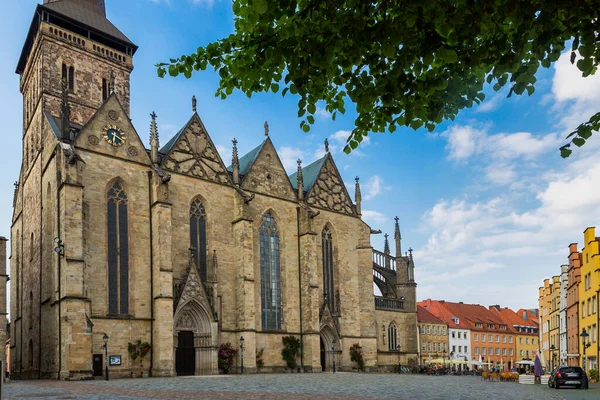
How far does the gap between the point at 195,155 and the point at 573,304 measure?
3211 cm

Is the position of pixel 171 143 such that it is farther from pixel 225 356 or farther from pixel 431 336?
pixel 431 336

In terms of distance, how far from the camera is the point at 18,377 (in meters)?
41.9

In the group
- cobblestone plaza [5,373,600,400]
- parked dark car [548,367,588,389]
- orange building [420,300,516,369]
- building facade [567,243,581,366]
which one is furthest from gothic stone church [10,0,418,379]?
orange building [420,300,516,369]

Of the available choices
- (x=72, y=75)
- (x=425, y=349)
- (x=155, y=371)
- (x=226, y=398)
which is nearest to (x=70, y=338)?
(x=155, y=371)

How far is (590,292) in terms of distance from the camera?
1706 inches

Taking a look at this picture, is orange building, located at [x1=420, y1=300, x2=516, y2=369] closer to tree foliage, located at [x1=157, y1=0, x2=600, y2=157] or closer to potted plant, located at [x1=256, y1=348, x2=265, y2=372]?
potted plant, located at [x1=256, y1=348, x2=265, y2=372]

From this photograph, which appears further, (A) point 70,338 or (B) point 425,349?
(B) point 425,349

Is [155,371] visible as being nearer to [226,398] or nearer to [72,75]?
[226,398]

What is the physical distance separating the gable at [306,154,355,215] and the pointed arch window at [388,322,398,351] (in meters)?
10.5

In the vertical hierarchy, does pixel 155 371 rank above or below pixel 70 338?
below

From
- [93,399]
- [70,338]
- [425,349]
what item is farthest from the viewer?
[425,349]

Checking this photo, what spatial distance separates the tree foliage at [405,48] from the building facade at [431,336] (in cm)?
6955

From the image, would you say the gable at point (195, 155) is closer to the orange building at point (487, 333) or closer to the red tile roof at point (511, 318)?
the orange building at point (487, 333)

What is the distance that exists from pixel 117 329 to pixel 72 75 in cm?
1911
